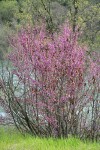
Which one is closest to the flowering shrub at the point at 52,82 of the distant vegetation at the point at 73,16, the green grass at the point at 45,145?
the green grass at the point at 45,145

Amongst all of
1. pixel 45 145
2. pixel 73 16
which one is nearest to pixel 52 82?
pixel 45 145

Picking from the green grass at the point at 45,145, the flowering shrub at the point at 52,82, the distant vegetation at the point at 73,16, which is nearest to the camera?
the green grass at the point at 45,145

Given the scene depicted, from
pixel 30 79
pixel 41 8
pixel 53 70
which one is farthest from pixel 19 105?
pixel 41 8

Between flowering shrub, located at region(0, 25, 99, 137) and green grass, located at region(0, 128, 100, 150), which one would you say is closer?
green grass, located at region(0, 128, 100, 150)

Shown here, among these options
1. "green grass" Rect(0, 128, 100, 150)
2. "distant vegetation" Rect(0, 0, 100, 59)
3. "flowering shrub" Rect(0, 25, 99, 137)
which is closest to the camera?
"green grass" Rect(0, 128, 100, 150)

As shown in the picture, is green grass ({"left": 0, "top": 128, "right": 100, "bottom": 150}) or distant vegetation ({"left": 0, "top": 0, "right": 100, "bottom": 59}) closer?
green grass ({"left": 0, "top": 128, "right": 100, "bottom": 150})

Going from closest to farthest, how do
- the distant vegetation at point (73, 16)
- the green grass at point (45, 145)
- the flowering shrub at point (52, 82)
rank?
the green grass at point (45, 145) → the flowering shrub at point (52, 82) → the distant vegetation at point (73, 16)

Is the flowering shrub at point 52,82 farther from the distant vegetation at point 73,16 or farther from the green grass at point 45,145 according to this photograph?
the distant vegetation at point 73,16

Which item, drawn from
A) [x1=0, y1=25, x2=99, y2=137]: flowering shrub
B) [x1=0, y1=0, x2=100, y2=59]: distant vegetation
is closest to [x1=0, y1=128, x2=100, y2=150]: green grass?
[x1=0, y1=25, x2=99, y2=137]: flowering shrub

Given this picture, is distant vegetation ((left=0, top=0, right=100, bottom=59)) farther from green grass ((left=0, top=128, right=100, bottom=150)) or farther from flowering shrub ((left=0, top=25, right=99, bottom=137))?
green grass ((left=0, top=128, right=100, bottom=150))

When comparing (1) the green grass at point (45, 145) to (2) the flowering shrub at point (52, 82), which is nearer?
(1) the green grass at point (45, 145)

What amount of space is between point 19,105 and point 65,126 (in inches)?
40.7

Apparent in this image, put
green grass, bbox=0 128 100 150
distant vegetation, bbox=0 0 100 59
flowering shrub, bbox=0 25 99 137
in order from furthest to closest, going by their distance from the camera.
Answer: distant vegetation, bbox=0 0 100 59 < flowering shrub, bbox=0 25 99 137 < green grass, bbox=0 128 100 150

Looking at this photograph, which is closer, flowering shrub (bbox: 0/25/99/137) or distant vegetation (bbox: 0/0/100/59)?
flowering shrub (bbox: 0/25/99/137)
